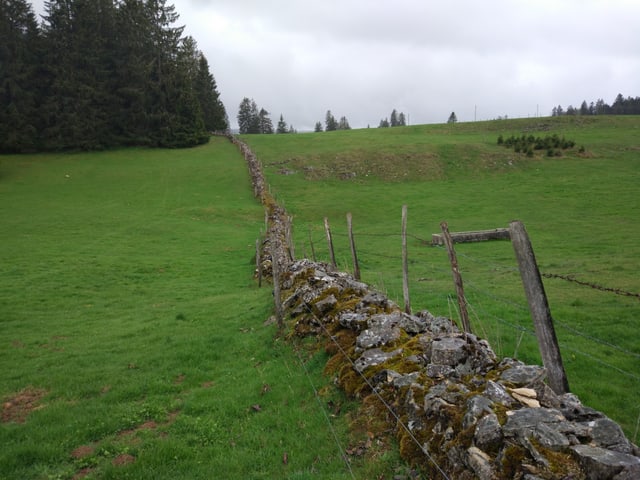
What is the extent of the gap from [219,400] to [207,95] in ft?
280

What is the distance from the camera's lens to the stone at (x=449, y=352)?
5.82 m

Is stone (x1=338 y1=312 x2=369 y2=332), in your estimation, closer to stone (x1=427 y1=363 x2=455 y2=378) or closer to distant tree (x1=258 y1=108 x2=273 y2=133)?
stone (x1=427 y1=363 x2=455 y2=378)

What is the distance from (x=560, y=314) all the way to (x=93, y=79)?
242 feet

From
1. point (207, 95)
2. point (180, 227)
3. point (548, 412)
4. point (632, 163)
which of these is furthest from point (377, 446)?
point (207, 95)

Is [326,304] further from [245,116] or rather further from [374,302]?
[245,116]

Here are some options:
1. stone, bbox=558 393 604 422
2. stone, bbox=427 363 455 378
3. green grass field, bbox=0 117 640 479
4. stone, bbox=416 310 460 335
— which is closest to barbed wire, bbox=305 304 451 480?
green grass field, bbox=0 117 640 479

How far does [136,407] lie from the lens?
7859mm

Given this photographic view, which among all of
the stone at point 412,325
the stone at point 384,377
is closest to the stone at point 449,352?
the stone at point 384,377

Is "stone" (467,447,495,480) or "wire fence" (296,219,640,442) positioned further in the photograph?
"wire fence" (296,219,640,442)

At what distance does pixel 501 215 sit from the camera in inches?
1318

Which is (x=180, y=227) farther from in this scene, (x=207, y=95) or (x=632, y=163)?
(x=207, y=95)

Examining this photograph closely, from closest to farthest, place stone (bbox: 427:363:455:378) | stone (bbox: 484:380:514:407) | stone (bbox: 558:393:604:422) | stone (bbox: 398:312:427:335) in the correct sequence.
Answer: stone (bbox: 558:393:604:422)
stone (bbox: 484:380:514:407)
stone (bbox: 427:363:455:378)
stone (bbox: 398:312:427:335)

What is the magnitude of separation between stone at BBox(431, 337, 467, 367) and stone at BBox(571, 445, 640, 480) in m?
2.23

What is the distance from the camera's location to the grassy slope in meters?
6.12
